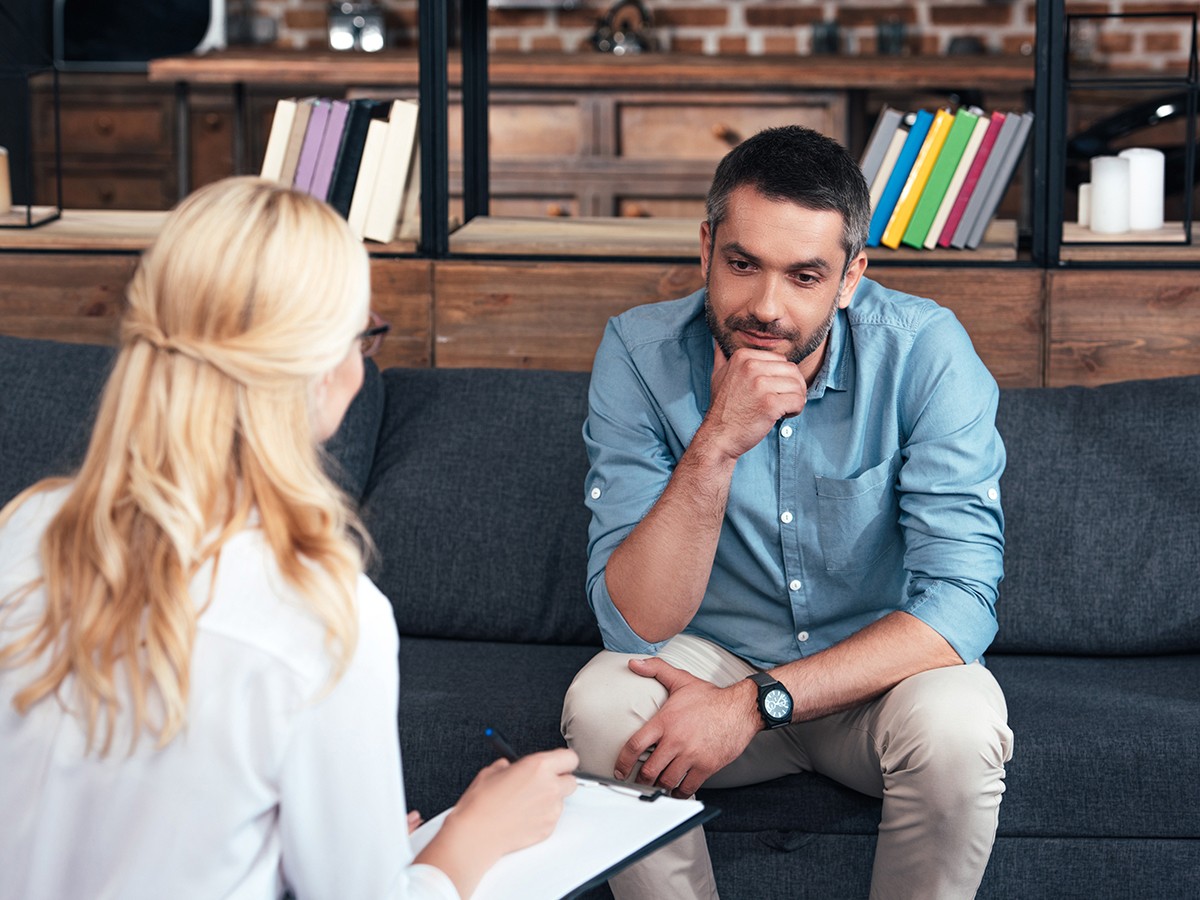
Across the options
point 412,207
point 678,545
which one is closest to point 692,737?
point 678,545

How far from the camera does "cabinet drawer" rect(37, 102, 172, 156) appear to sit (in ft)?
15.7

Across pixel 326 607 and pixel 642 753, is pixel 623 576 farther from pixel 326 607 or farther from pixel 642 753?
pixel 326 607

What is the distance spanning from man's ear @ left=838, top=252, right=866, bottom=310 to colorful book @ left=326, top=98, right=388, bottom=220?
0.96 m

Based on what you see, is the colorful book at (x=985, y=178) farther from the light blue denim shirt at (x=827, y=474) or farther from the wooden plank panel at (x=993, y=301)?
the light blue denim shirt at (x=827, y=474)

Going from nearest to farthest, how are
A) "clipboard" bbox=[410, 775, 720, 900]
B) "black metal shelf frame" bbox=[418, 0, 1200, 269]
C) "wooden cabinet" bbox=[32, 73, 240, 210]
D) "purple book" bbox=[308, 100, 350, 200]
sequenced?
"clipboard" bbox=[410, 775, 720, 900]
"black metal shelf frame" bbox=[418, 0, 1200, 269]
"purple book" bbox=[308, 100, 350, 200]
"wooden cabinet" bbox=[32, 73, 240, 210]

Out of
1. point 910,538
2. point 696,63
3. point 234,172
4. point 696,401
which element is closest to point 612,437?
point 696,401

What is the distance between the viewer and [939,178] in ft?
7.42

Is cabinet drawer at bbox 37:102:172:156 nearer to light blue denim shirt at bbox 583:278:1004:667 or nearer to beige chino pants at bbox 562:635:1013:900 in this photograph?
light blue denim shirt at bbox 583:278:1004:667

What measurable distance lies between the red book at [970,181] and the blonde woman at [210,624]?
5.06 ft

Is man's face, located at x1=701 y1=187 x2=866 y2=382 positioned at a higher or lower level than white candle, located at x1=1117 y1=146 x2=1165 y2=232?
lower

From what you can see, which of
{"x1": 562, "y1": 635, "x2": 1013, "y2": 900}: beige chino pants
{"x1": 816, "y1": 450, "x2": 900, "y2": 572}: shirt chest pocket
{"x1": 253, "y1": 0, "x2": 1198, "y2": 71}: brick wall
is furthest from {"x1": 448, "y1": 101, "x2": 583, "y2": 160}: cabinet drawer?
{"x1": 562, "y1": 635, "x2": 1013, "y2": 900}: beige chino pants

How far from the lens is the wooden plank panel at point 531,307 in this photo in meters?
2.32

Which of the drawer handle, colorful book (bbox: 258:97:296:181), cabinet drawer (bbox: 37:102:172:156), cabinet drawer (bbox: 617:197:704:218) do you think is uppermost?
cabinet drawer (bbox: 37:102:172:156)

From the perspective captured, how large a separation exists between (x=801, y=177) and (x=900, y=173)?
714 millimetres
